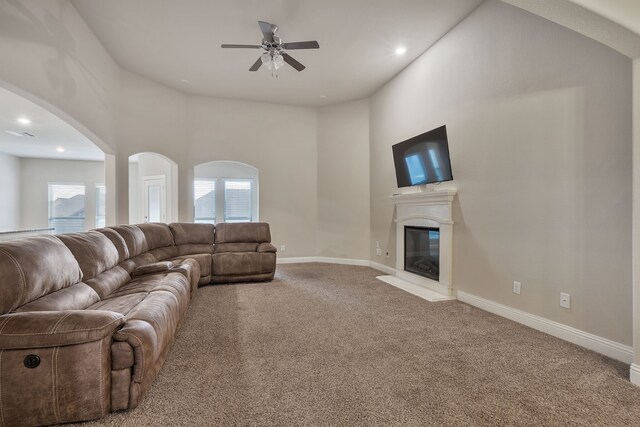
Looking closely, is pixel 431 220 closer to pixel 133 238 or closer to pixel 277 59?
pixel 277 59

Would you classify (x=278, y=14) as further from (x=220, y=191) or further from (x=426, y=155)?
(x=220, y=191)

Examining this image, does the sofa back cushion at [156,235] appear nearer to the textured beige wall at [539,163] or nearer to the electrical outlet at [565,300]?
the textured beige wall at [539,163]

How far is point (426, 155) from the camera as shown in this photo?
13.2 ft

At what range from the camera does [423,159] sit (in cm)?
408

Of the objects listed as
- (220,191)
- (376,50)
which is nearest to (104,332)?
(376,50)

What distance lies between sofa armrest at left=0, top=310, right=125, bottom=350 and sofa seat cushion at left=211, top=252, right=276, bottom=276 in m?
2.88

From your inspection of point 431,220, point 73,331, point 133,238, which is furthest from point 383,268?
point 73,331

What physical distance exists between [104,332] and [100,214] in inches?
414

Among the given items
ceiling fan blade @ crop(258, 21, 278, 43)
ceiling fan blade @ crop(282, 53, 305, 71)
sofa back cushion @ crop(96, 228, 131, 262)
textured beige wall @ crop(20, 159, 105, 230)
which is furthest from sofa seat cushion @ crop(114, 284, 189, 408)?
textured beige wall @ crop(20, 159, 105, 230)

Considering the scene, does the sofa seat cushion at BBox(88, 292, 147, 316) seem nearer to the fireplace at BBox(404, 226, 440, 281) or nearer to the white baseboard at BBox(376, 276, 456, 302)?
the white baseboard at BBox(376, 276, 456, 302)

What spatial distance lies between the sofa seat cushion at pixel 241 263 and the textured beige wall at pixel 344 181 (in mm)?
1967

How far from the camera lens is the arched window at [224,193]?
27.3 ft

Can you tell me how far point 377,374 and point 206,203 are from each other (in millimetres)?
7604

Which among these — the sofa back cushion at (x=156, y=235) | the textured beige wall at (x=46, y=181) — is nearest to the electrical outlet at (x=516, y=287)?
the sofa back cushion at (x=156, y=235)
